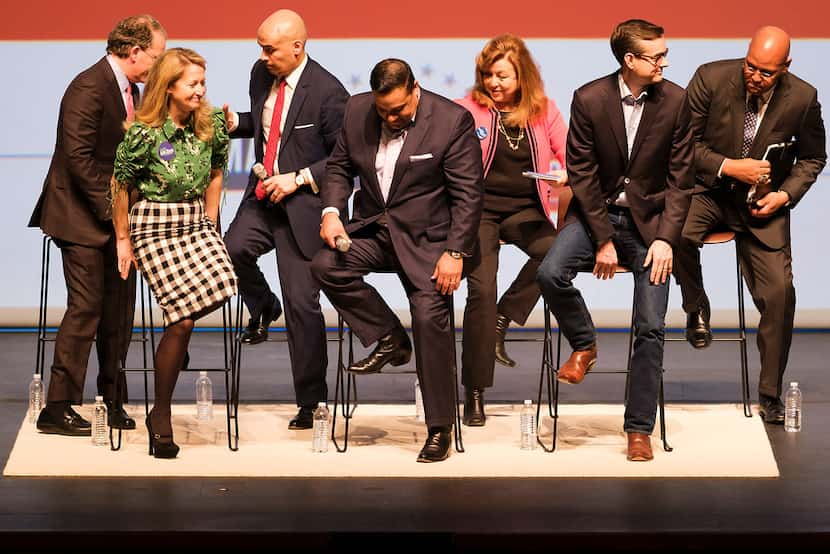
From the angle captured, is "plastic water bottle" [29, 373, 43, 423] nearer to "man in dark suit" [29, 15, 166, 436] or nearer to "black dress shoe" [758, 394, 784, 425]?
"man in dark suit" [29, 15, 166, 436]

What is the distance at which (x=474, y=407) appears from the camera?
5.73 metres

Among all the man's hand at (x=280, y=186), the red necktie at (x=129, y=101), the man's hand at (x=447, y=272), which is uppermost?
the red necktie at (x=129, y=101)

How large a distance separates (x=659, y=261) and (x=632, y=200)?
10.1 inches

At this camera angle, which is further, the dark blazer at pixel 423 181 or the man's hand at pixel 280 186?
the man's hand at pixel 280 186

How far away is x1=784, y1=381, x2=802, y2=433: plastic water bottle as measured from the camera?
5652 millimetres

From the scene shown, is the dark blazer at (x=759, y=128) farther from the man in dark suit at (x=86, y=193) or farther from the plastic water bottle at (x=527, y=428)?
the man in dark suit at (x=86, y=193)

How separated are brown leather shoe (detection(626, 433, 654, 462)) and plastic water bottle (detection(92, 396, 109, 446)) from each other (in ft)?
6.33

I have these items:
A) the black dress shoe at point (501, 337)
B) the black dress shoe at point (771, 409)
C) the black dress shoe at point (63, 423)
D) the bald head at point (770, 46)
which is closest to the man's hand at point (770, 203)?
the bald head at point (770, 46)

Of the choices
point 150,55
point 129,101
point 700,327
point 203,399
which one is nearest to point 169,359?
point 203,399

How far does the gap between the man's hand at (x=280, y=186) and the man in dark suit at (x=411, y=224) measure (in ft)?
0.71

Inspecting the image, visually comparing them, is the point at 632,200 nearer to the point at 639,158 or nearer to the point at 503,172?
the point at 639,158

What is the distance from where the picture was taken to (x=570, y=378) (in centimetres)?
516

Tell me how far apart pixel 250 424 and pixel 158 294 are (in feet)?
2.74

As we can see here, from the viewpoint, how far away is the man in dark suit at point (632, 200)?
512 cm
